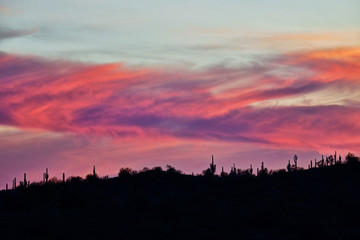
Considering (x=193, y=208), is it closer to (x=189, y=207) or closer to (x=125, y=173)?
(x=189, y=207)

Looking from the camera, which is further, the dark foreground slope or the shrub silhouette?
the shrub silhouette

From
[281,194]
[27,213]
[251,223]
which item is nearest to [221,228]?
[251,223]

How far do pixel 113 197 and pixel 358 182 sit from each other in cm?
2703

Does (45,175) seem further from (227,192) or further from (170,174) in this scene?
(227,192)

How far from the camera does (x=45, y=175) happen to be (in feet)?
289

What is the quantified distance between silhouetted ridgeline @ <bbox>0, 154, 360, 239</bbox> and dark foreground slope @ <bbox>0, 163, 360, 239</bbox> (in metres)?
0.08

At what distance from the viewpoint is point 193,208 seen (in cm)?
6047

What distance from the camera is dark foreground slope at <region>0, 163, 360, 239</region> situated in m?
51.5

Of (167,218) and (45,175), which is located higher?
(45,175)

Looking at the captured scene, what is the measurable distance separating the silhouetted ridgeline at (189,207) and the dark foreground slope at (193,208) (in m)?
0.08

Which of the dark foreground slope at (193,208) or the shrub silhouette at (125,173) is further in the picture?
the shrub silhouette at (125,173)

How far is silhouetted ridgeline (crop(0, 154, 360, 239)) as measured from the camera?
51594 mm

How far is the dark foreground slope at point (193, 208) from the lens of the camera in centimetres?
5150

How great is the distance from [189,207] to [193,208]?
84 centimetres
